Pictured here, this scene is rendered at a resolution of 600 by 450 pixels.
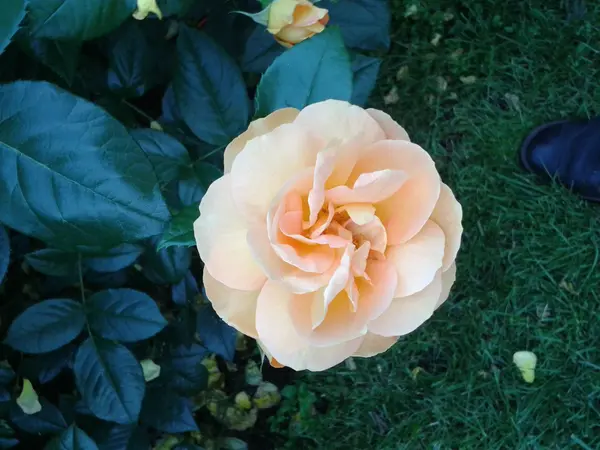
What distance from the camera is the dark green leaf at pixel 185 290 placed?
3.49 ft

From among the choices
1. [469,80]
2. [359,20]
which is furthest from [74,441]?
[469,80]

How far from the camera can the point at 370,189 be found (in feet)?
1.70

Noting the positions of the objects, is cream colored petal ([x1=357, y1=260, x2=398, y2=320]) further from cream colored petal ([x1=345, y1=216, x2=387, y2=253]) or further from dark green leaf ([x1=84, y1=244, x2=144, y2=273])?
dark green leaf ([x1=84, y1=244, x2=144, y2=273])

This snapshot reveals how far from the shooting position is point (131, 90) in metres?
0.91

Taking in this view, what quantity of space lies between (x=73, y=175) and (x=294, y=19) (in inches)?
11.6

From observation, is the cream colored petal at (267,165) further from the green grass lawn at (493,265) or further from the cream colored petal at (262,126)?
the green grass lawn at (493,265)

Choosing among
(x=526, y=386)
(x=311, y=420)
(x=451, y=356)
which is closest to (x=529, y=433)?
(x=526, y=386)

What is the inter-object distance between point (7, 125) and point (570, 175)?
1.33 meters

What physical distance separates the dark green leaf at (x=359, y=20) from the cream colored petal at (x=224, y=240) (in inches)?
19.4

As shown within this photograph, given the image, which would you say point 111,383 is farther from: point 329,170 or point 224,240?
point 329,170

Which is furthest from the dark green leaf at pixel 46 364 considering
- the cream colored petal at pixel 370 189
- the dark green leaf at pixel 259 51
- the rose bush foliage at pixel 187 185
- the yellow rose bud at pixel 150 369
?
the cream colored petal at pixel 370 189

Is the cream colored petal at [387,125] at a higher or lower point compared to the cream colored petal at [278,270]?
higher

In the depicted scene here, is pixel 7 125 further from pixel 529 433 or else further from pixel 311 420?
pixel 529 433

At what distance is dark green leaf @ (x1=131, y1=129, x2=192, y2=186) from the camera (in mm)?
750
